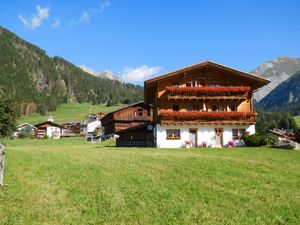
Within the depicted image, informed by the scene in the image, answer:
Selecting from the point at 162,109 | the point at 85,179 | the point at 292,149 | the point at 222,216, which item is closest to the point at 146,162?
the point at 85,179

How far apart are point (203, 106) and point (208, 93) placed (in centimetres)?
170

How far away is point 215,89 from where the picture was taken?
45.2 metres

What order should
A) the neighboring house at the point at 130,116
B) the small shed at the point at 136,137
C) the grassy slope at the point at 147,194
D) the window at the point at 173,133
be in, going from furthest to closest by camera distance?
1. the neighboring house at the point at 130,116
2. the small shed at the point at 136,137
3. the window at the point at 173,133
4. the grassy slope at the point at 147,194

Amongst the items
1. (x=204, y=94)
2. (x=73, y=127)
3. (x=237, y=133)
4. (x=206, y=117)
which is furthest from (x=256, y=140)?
(x=73, y=127)

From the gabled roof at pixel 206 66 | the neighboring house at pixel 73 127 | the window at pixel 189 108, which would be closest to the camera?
the gabled roof at pixel 206 66

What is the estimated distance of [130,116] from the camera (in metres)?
75.8

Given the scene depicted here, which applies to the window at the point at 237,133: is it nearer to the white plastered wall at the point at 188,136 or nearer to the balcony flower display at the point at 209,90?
the white plastered wall at the point at 188,136

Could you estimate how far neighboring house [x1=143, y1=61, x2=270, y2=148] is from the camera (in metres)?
43.9

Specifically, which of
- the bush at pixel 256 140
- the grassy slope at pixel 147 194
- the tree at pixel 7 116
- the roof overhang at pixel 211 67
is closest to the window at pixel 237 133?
the bush at pixel 256 140

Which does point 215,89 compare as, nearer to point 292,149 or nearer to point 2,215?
point 292,149

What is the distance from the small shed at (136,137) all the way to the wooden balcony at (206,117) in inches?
315

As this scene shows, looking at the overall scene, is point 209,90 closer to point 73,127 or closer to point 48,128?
point 48,128

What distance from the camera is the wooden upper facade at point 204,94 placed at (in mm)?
44000

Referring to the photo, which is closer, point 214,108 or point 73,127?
point 214,108
